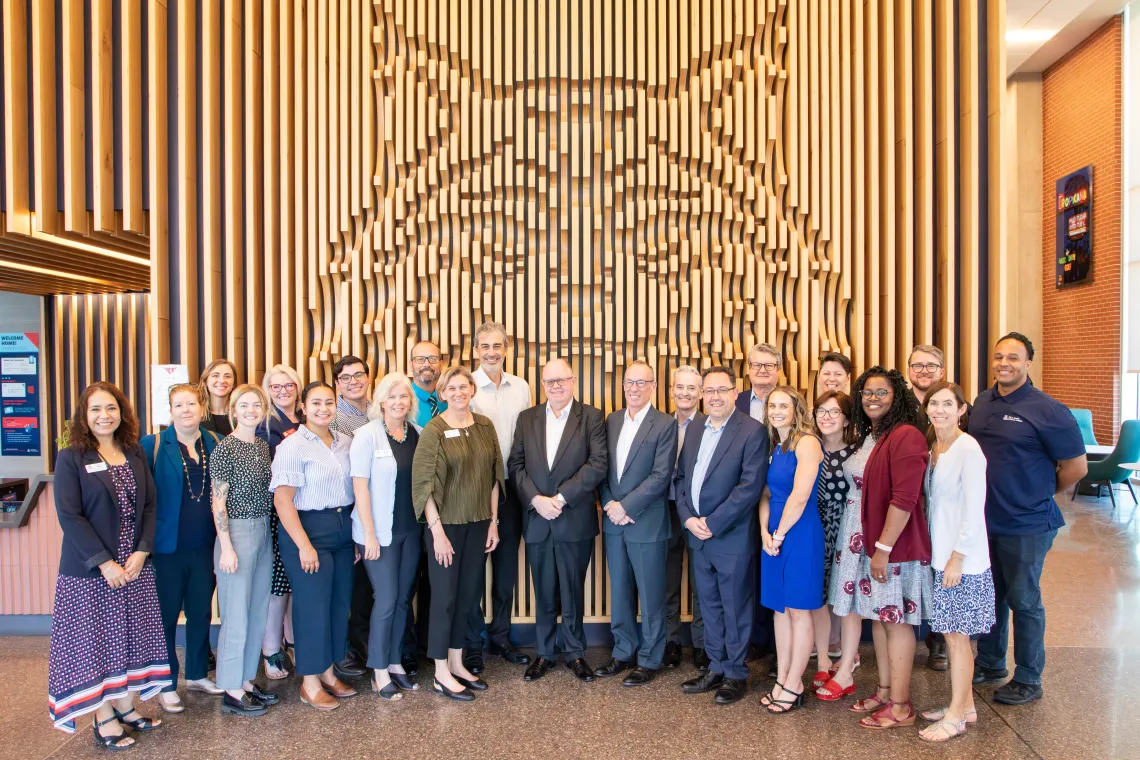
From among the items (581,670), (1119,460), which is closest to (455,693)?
(581,670)

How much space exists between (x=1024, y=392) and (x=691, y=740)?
2440 millimetres

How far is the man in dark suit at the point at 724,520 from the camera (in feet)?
11.3

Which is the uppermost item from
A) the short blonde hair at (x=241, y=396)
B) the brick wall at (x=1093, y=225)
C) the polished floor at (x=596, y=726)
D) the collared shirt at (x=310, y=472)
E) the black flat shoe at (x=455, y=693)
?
the brick wall at (x=1093, y=225)

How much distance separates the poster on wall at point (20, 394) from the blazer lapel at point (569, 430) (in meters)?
8.82

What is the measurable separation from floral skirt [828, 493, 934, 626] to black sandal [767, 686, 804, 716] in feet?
1.63

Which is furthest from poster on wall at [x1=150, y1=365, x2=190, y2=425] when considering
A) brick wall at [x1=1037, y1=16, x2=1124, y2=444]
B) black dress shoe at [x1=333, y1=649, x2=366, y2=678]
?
brick wall at [x1=1037, y1=16, x2=1124, y2=444]

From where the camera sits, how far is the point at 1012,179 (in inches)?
474

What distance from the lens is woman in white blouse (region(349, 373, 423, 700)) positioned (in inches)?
136

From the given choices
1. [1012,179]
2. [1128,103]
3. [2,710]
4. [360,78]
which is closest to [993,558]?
[360,78]

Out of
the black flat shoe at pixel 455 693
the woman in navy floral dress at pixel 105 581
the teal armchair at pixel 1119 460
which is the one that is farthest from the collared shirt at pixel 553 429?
the teal armchair at pixel 1119 460

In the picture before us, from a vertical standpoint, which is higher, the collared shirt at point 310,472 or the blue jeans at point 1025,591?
the collared shirt at point 310,472

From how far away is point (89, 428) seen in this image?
10.1ft

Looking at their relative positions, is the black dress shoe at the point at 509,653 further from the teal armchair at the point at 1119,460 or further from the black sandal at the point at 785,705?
the teal armchair at the point at 1119,460

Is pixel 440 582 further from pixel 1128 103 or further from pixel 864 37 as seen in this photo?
pixel 1128 103
